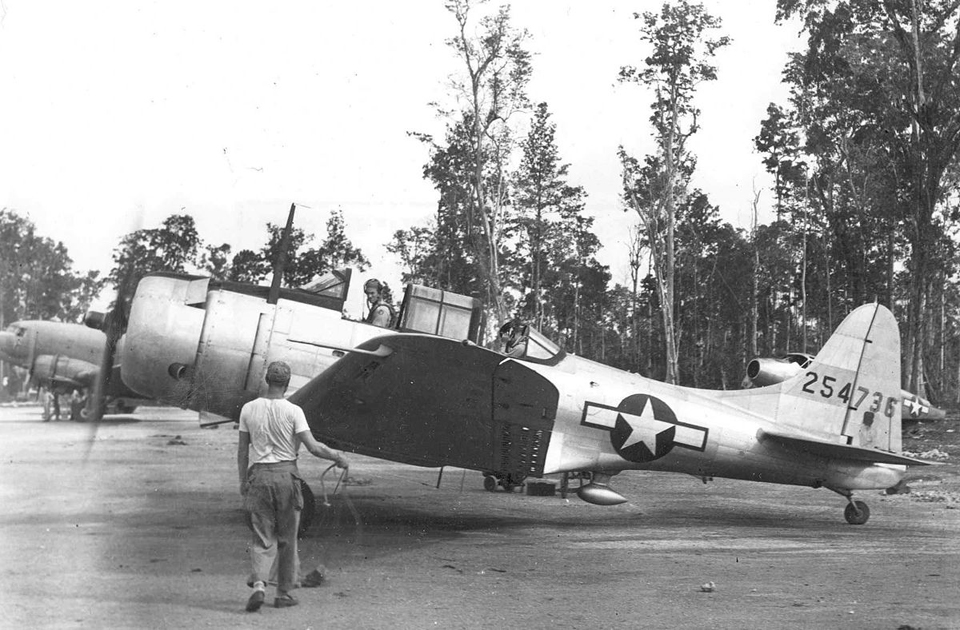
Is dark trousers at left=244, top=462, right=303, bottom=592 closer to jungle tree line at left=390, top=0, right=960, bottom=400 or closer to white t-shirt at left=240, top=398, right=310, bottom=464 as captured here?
white t-shirt at left=240, top=398, right=310, bottom=464

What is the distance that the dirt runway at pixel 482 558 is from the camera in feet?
16.6

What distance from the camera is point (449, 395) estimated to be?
7.96 meters

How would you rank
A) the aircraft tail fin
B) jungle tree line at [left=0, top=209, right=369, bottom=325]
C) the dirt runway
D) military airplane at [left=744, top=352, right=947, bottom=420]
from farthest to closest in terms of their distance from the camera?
1. military airplane at [left=744, top=352, right=947, bottom=420]
2. the aircraft tail fin
3. jungle tree line at [left=0, top=209, right=369, bottom=325]
4. the dirt runway

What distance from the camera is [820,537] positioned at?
27.9 feet

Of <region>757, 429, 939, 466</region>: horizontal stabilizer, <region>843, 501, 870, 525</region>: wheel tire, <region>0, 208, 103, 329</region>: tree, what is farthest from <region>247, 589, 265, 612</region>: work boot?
<region>843, 501, 870, 525</region>: wheel tire

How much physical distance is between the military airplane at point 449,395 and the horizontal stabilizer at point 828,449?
0.04 feet

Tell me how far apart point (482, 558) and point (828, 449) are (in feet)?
14.3

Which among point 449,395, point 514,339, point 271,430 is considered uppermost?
point 514,339

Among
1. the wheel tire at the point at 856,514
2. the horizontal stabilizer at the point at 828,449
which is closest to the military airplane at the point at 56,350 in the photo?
the horizontal stabilizer at the point at 828,449

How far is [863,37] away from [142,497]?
2263 centimetres

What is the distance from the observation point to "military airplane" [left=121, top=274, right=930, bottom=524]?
782cm

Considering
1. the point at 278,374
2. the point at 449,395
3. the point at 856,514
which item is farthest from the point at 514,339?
the point at 856,514

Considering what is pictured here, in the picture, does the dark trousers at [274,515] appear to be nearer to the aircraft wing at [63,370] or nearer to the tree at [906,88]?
the aircraft wing at [63,370]

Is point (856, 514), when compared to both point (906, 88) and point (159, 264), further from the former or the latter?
point (906, 88)
